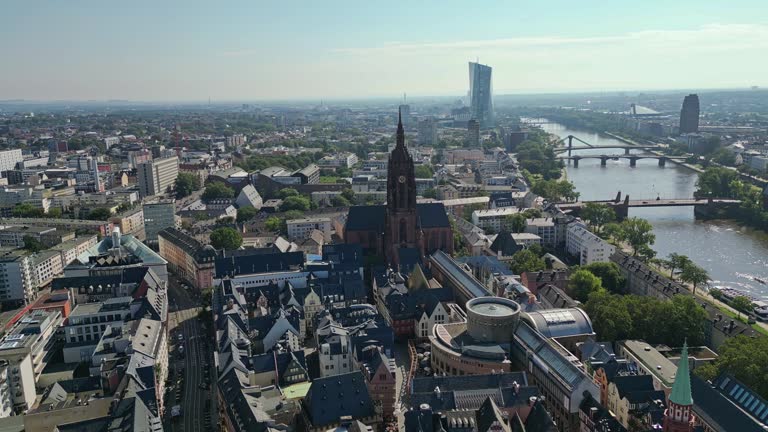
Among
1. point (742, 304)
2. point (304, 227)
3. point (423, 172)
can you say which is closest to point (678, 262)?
point (742, 304)

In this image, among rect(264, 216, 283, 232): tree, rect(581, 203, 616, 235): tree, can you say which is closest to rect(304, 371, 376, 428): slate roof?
rect(264, 216, 283, 232): tree

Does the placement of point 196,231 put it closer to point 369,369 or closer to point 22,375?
point 22,375

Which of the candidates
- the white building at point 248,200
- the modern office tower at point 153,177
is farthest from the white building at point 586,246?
the modern office tower at point 153,177

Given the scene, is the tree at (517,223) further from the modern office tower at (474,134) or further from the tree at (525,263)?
the modern office tower at (474,134)

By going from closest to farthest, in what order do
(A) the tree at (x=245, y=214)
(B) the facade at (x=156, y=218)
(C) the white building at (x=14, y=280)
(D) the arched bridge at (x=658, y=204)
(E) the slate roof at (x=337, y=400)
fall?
1. (E) the slate roof at (x=337, y=400)
2. (C) the white building at (x=14, y=280)
3. (B) the facade at (x=156, y=218)
4. (A) the tree at (x=245, y=214)
5. (D) the arched bridge at (x=658, y=204)

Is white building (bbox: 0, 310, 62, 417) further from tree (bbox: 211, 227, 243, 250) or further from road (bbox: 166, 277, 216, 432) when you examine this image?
tree (bbox: 211, 227, 243, 250)

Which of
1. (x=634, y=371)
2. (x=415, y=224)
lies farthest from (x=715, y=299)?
(x=415, y=224)

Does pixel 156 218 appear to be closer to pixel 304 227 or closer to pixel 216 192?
pixel 304 227

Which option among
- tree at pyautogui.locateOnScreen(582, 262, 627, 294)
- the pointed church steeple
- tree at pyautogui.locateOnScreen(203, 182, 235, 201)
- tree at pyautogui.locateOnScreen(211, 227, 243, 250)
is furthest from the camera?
tree at pyautogui.locateOnScreen(203, 182, 235, 201)
